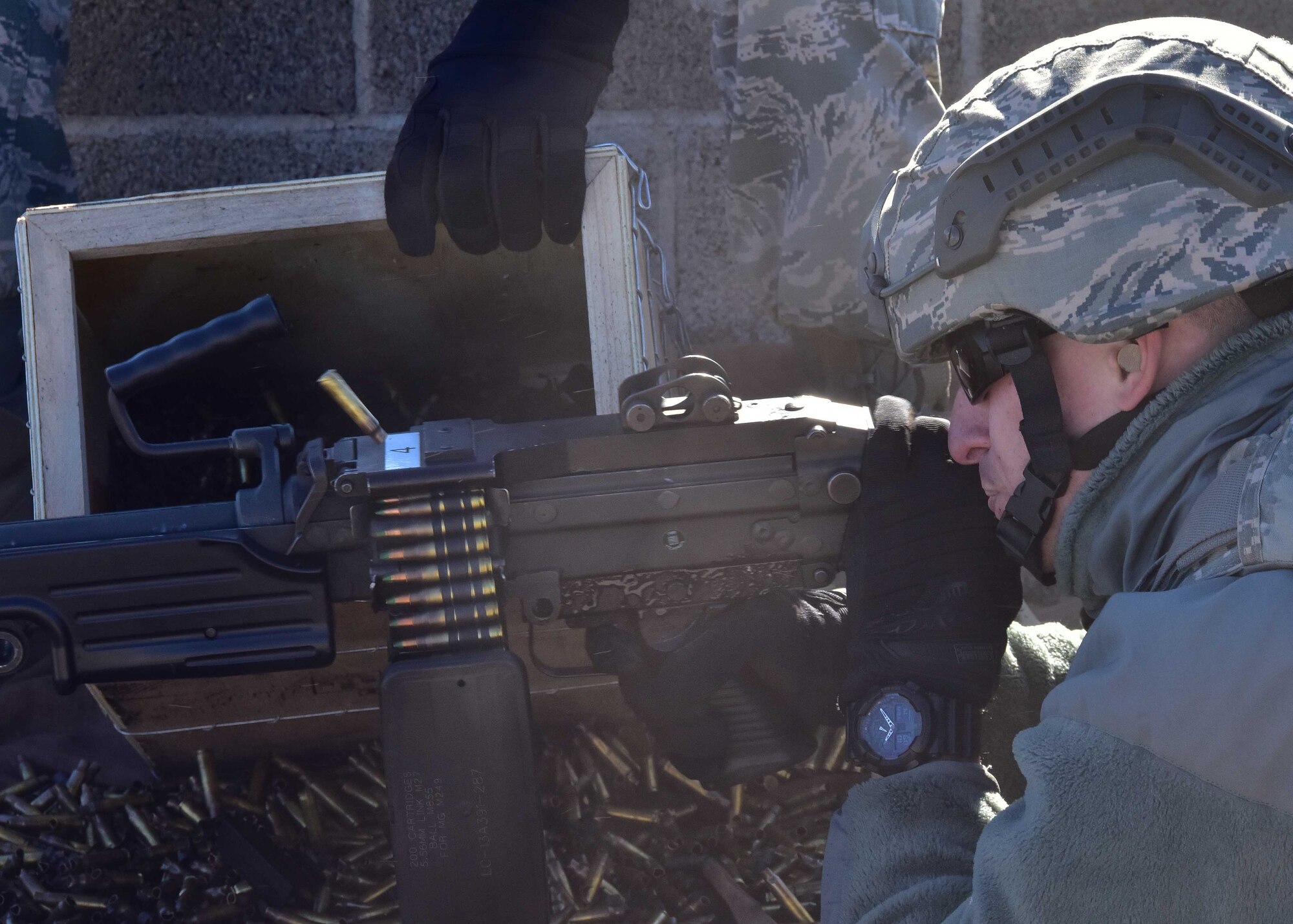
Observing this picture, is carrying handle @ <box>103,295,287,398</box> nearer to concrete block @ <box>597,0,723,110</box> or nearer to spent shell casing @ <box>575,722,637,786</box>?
spent shell casing @ <box>575,722,637,786</box>

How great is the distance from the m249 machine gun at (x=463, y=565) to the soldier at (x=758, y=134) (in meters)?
0.51

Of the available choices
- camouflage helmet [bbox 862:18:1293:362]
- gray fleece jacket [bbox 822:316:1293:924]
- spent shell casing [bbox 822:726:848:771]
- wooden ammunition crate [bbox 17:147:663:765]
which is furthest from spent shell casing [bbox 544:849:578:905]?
camouflage helmet [bbox 862:18:1293:362]

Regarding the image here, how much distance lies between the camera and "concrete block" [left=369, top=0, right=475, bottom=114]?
9.86ft

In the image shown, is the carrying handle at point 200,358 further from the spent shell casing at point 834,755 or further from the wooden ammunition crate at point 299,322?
the spent shell casing at point 834,755

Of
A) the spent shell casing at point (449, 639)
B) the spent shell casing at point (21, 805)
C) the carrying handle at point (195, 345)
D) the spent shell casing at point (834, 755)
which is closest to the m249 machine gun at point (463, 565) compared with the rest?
the spent shell casing at point (449, 639)

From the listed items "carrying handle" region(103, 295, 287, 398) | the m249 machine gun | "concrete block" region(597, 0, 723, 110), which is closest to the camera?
the m249 machine gun

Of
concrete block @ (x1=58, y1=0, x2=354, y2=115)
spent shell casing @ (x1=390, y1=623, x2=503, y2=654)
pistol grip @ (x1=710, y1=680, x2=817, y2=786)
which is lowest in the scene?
pistol grip @ (x1=710, y1=680, x2=817, y2=786)

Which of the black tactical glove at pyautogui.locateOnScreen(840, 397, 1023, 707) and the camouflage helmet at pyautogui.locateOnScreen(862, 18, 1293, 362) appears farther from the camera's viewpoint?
the black tactical glove at pyautogui.locateOnScreen(840, 397, 1023, 707)

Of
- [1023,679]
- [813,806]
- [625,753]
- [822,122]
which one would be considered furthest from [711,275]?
[1023,679]

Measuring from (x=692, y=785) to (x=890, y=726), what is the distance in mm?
889

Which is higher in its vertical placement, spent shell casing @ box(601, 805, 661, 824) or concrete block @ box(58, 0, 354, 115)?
concrete block @ box(58, 0, 354, 115)

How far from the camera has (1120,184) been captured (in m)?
1.10

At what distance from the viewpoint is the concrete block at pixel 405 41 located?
300 centimetres

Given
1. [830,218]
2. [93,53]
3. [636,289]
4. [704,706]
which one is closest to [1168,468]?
[704,706]
